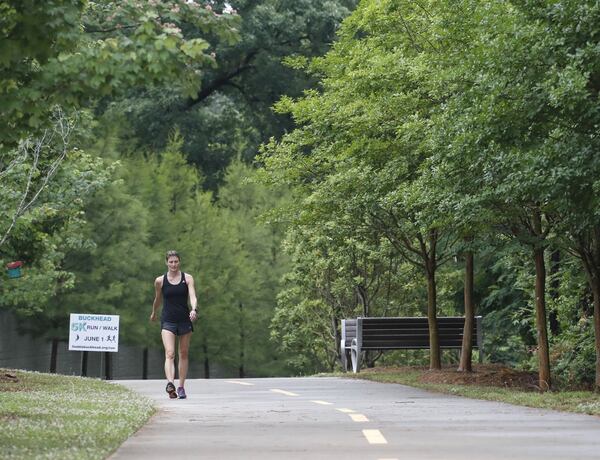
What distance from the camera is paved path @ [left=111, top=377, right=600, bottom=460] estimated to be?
10680 millimetres

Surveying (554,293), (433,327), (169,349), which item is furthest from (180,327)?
(554,293)

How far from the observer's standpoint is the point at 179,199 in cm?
5206

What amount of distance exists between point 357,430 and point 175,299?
6343mm

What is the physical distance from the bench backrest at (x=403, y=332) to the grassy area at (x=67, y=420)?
35.6ft

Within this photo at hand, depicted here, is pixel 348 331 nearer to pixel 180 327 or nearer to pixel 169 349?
pixel 180 327

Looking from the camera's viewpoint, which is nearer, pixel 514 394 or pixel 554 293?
pixel 514 394

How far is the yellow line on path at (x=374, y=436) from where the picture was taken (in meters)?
11.6

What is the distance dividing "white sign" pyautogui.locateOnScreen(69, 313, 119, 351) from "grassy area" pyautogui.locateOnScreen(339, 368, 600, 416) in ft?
31.6

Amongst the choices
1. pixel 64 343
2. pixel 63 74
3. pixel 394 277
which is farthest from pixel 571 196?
pixel 64 343

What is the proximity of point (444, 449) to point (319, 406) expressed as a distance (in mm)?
5936

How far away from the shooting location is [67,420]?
45.3 feet

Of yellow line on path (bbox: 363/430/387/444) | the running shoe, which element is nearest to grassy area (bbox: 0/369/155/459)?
the running shoe

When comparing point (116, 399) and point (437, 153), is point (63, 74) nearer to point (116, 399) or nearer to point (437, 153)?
point (116, 399)

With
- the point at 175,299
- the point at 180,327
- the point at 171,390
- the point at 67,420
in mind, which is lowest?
the point at 67,420
